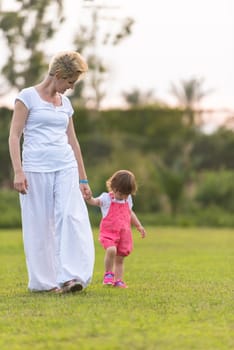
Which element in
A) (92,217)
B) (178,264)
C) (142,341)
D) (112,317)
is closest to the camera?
(142,341)

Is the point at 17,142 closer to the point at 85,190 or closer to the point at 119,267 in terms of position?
the point at 85,190

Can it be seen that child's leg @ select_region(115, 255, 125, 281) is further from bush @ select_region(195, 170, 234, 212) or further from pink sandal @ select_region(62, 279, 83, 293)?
bush @ select_region(195, 170, 234, 212)

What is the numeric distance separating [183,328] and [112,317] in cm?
67

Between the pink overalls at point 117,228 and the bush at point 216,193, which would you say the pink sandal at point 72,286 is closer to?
the pink overalls at point 117,228

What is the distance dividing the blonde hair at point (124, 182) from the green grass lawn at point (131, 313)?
35.7 inches

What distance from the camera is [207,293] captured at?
9617 millimetres

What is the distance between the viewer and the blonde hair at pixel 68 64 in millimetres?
9281

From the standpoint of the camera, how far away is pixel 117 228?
34.2 ft

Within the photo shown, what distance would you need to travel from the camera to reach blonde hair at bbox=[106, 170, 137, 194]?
10.3m

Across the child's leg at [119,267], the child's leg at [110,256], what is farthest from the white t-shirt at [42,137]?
the child's leg at [119,267]

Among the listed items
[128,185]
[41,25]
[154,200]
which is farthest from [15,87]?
[128,185]

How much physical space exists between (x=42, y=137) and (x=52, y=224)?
2.51 ft

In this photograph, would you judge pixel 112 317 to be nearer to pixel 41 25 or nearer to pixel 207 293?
pixel 207 293

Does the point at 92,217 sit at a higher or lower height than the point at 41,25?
lower
